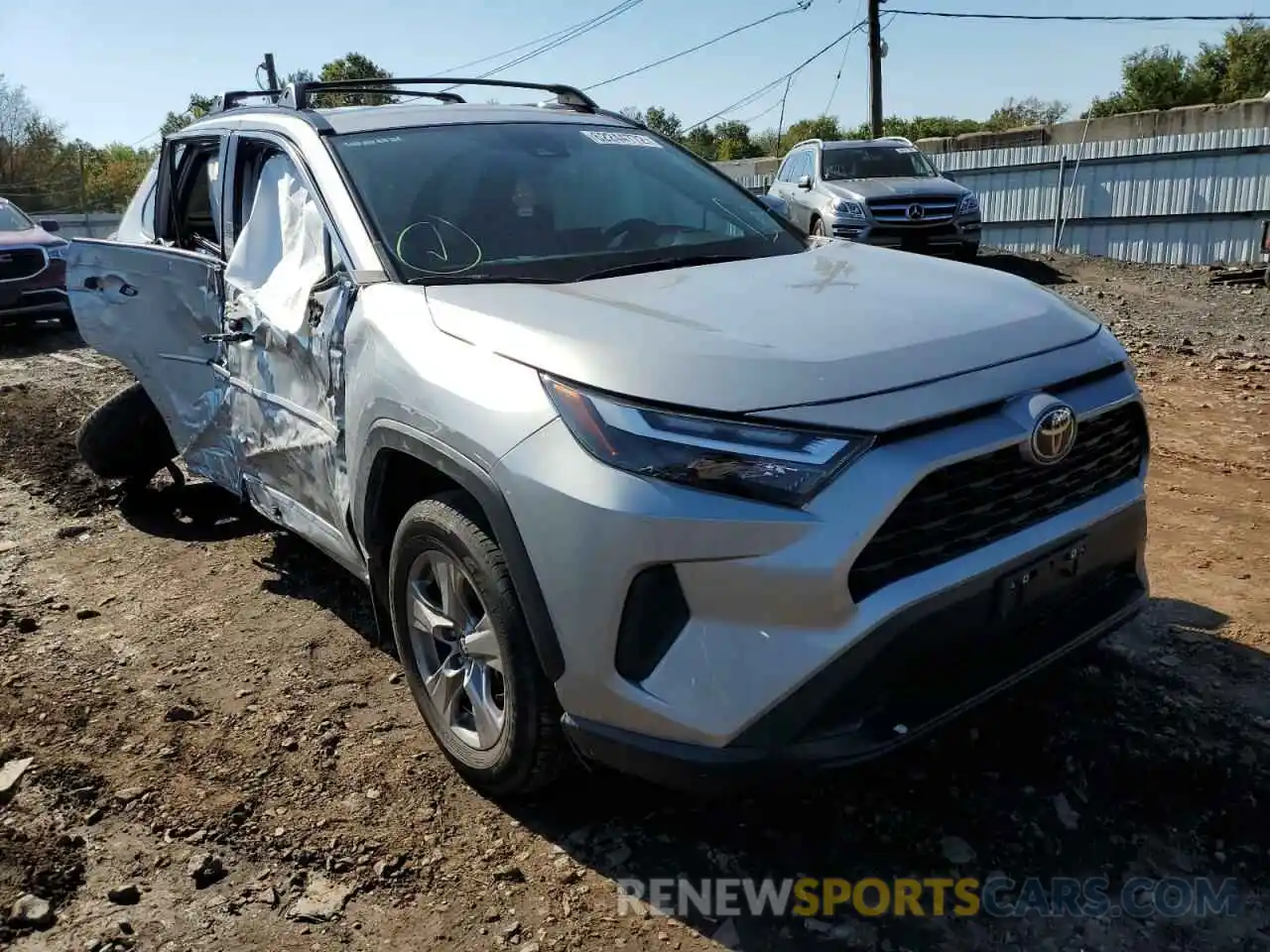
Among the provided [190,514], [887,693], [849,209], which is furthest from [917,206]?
[887,693]

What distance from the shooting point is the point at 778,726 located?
82.4 inches

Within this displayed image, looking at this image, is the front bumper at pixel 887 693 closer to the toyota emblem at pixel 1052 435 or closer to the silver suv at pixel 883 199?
the toyota emblem at pixel 1052 435

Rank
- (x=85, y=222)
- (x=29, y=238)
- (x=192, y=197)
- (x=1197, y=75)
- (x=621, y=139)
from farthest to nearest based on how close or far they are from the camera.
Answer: (x=1197, y=75)
(x=85, y=222)
(x=29, y=238)
(x=192, y=197)
(x=621, y=139)

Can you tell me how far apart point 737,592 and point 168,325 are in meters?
3.32

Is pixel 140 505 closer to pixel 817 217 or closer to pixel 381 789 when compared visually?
pixel 381 789

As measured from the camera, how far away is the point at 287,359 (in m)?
3.44

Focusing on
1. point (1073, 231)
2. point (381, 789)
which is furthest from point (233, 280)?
point (1073, 231)

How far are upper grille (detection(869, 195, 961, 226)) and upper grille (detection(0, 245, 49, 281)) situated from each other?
980 centimetres

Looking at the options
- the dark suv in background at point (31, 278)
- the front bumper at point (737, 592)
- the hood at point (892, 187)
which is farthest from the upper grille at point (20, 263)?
the front bumper at point (737, 592)

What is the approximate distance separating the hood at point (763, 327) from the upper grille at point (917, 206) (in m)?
10.6

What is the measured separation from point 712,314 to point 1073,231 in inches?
648

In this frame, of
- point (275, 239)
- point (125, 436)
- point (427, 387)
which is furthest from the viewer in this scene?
point (125, 436)

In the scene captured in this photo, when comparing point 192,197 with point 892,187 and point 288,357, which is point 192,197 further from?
point 892,187

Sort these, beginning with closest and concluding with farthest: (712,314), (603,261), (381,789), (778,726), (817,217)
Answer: (778,726) → (712,314) → (381,789) → (603,261) → (817,217)
